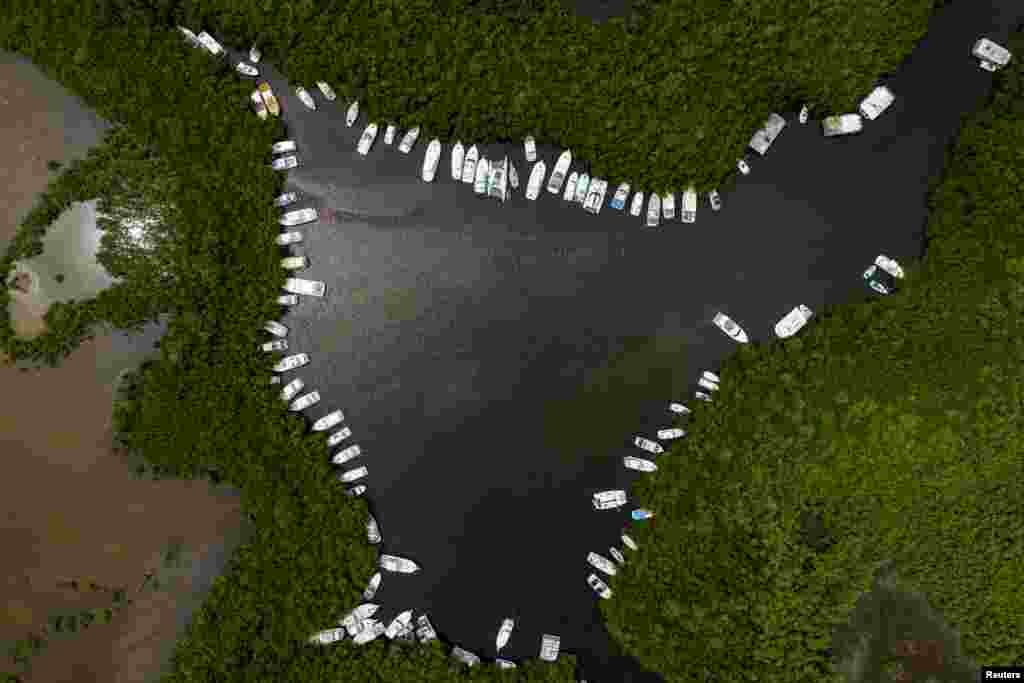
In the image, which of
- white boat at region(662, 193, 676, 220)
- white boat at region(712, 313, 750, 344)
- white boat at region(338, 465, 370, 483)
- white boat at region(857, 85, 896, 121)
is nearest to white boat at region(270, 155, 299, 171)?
white boat at region(338, 465, 370, 483)

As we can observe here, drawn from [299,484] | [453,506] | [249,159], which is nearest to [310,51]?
[249,159]

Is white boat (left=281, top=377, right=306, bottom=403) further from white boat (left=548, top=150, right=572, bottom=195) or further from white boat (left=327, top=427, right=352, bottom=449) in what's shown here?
white boat (left=548, top=150, right=572, bottom=195)

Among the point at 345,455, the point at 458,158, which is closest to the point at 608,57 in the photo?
the point at 458,158

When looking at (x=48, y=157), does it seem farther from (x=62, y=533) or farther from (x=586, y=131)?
(x=586, y=131)

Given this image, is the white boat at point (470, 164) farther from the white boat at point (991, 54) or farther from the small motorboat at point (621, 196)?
the white boat at point (991, 54)

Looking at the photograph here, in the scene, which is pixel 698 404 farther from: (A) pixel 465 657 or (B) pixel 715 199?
(A) pixel 465 657
